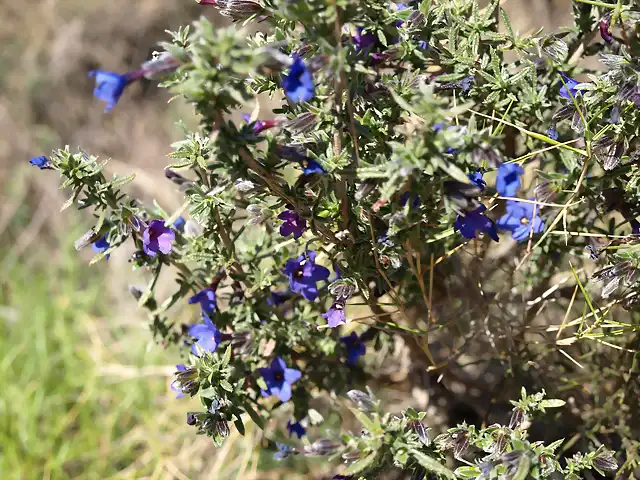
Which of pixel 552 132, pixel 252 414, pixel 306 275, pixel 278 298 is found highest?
pixel 552 132

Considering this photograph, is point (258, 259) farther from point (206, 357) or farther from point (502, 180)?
point (502, 180)

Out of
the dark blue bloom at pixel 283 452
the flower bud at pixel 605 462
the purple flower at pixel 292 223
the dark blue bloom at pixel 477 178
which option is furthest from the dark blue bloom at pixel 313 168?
the dark blue bloom at pixel 283 452

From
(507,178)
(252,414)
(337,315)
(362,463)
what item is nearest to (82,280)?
(252,414)

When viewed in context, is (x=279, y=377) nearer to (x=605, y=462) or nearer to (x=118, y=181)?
(x=118, y=181)

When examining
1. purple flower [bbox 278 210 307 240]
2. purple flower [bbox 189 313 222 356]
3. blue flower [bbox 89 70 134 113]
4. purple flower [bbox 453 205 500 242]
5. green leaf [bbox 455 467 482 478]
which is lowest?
green leaf [bbox 455 467 482 478]

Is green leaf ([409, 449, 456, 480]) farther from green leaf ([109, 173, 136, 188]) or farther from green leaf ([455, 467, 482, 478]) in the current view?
green leaf ([109, 173, 136, 188])

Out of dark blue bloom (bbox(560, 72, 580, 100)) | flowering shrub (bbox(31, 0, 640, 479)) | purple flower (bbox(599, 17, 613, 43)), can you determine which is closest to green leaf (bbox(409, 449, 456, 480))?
flowering shrub (bbox(31, 0, 640, 479))
